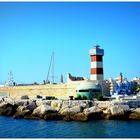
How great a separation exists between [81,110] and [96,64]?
1116 centimetres

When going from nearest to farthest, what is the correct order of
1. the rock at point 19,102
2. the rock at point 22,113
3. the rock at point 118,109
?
the rock at point 118,109 → the rock at point 22,113 → the rock at point 19,102

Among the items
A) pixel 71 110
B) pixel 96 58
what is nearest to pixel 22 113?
pixel 71 110

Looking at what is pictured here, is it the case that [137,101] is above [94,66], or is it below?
below

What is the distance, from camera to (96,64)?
40906 millimetres

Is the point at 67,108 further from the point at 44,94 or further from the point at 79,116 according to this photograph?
the point at 44,94

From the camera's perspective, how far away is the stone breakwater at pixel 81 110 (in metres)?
29.2

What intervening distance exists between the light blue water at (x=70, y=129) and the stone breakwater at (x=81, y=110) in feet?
5.19

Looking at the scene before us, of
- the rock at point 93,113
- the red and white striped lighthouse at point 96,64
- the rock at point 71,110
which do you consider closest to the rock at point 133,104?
the rock at point 93,113

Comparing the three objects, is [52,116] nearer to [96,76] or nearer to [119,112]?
[119,112]

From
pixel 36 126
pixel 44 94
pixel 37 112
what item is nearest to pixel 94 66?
pixel 44 94

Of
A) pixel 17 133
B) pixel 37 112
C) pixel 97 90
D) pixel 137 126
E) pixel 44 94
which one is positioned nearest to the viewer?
pixel 17 133

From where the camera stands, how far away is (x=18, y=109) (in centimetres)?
3409

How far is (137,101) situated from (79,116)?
6.01 metres

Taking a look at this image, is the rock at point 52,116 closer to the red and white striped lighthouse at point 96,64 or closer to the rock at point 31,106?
the rock at point 31,106
